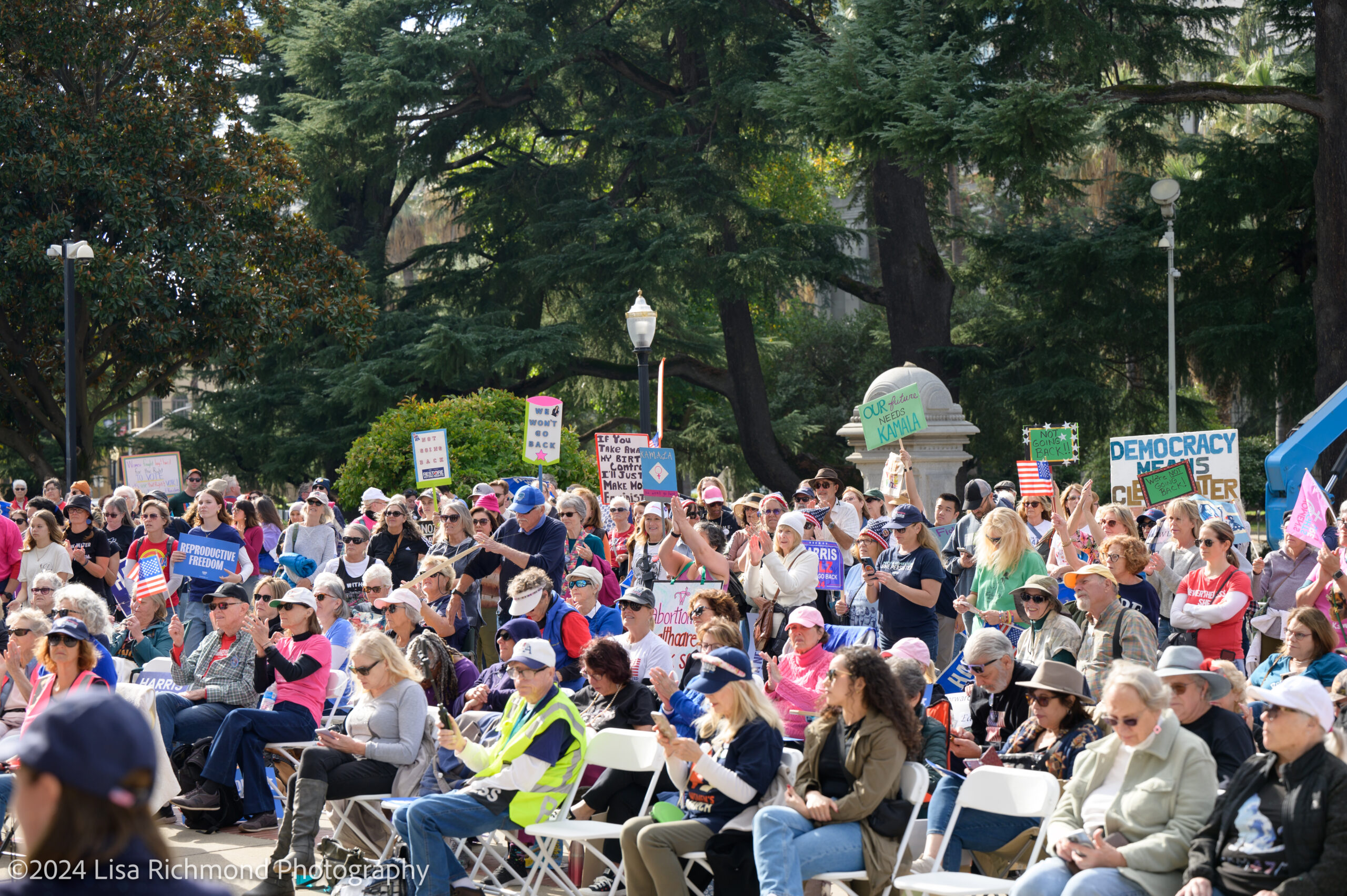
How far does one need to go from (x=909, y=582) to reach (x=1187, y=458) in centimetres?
548

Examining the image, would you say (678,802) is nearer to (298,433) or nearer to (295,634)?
(295,634)

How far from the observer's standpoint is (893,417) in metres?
13.3

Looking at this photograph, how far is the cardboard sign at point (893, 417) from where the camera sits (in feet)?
42.9

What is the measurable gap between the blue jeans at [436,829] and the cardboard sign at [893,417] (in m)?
7.24

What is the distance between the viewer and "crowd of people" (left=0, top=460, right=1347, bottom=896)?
5.20m

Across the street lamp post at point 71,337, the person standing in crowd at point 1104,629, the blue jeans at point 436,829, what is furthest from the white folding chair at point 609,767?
the street lamp post at point 71,337

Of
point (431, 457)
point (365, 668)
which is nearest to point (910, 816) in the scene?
point (365, 668)

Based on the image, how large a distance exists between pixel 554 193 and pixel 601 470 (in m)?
17.4

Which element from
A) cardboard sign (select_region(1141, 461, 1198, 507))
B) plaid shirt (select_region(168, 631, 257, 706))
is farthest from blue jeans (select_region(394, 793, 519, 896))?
cardboard sign (select_region(1141, 461, 1198, 507))

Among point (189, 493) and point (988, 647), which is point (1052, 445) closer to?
point (988, 647)

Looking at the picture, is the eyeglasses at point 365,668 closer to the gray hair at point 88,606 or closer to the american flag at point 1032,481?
the gray hair at point 88,606

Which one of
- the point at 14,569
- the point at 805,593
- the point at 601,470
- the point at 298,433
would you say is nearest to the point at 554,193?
the point at 298,433

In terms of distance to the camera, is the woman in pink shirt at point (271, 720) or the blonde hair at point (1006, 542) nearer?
Result: the woman in pink shirt at point (271, 720)

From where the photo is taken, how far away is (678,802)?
259 inches
